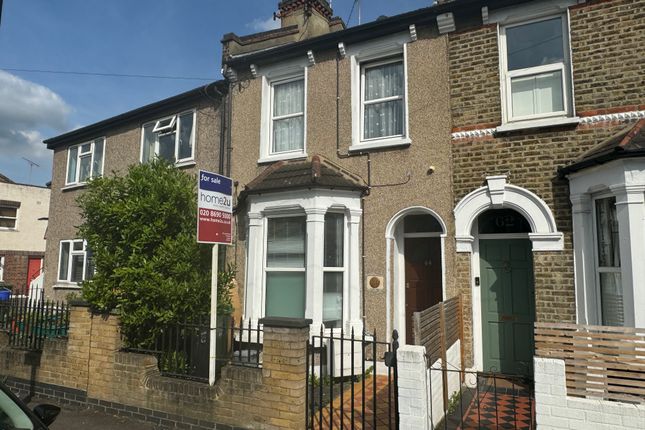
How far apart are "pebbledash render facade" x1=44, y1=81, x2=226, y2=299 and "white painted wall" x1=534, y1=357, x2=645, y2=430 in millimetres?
7215

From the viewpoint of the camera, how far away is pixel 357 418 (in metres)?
5.07

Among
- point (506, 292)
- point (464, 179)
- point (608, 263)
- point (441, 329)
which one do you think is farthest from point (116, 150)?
point (608, 263)

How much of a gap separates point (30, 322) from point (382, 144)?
6613mm

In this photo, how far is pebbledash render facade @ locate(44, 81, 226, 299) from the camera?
9797 mm

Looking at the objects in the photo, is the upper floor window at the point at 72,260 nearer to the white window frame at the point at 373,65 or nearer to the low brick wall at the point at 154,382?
the low brick wall at the point at 154,382

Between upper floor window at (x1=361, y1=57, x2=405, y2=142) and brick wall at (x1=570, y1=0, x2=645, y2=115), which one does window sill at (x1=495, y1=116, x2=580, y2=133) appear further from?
upper floor window at (x1=361, y1=57, x2=405, y2=142)

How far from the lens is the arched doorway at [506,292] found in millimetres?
6480

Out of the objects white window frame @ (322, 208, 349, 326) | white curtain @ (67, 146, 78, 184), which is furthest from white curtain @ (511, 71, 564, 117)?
white curtain @ (67, 146, 78, 184)

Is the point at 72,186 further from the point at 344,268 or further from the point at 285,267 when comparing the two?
the point at 344,268

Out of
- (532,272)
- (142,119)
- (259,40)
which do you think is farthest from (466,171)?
(142,119)

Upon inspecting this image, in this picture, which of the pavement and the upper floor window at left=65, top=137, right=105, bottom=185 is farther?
the upper floor window at left=65, top=137, right=105, bottom=185

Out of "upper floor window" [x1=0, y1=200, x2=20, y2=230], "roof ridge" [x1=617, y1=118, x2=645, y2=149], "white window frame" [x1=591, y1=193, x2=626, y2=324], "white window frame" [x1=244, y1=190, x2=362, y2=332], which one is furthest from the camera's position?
"upper floor window" [x1=0, y1=200, x2=20, y2=230]

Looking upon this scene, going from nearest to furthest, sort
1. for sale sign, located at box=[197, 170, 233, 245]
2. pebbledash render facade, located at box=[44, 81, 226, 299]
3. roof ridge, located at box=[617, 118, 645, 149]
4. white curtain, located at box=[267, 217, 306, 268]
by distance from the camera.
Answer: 1. for sale sign, located at box=[197, 170, 233, 245]
2. roof ridge, located at box=[617, 118, 645, 149]
3. white curtain, located at box=[267, 217, 306, 268]
4. pebbledash render facade, located at box=[44, 81, 226, 299]

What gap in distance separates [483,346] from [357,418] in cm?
260
